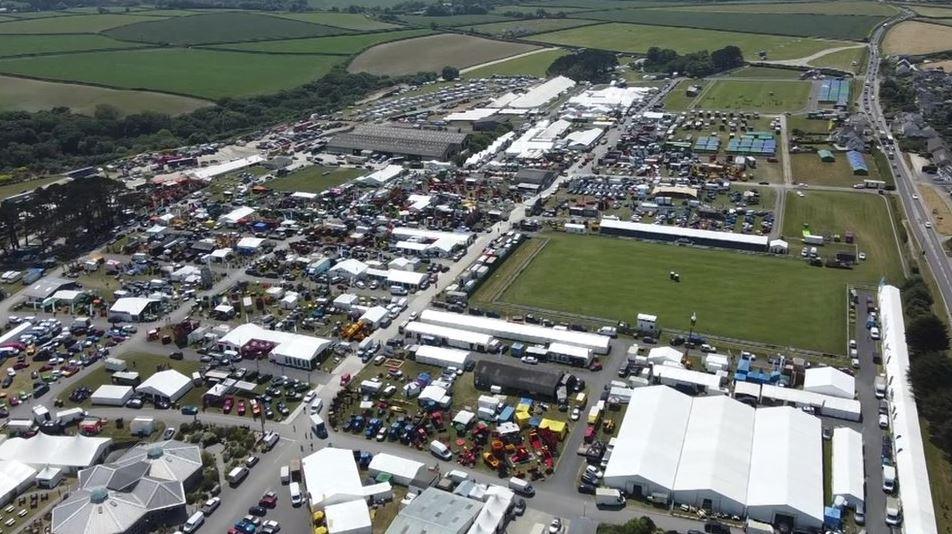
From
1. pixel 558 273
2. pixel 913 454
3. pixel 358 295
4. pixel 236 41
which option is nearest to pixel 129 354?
pixel 358 295

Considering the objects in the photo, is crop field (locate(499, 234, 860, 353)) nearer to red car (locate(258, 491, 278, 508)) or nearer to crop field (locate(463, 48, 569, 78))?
red car (locate(258, 491, 278, 508))

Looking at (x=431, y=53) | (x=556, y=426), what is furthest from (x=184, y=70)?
(x=556, y=426)

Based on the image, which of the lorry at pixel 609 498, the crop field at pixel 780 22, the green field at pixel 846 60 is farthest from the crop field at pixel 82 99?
A: the crop field at pixel 780 22

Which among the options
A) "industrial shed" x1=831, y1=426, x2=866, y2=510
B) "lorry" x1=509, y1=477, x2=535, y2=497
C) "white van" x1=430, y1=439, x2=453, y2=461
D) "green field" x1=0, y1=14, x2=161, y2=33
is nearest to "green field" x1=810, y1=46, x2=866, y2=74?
"industrial shed" x1=831, y1=426, x2=866, y2=510

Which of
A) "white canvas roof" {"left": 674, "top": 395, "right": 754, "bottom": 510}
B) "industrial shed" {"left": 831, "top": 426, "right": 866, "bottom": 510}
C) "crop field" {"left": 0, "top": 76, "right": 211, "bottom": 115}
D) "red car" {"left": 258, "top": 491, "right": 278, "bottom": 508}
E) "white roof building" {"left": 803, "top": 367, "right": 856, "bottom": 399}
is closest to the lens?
"industrial shed" {"left": 831, "top": 426, "right": 866, "bottom": 510}

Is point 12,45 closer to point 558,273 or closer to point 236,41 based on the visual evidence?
point 236,41
